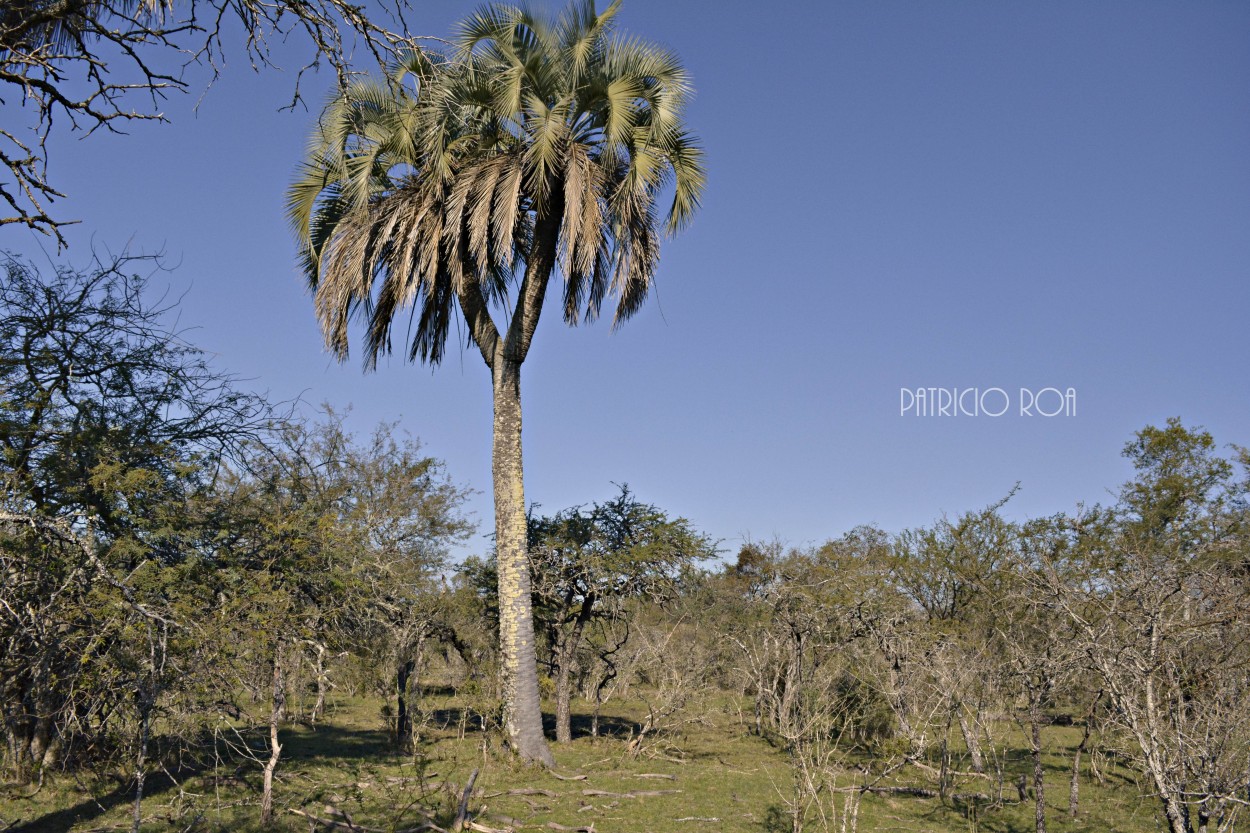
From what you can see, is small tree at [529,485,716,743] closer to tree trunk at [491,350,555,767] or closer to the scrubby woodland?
the scrubby woodland

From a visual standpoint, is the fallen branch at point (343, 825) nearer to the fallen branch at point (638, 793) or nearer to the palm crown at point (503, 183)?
the fallen branch at point (638, 793)

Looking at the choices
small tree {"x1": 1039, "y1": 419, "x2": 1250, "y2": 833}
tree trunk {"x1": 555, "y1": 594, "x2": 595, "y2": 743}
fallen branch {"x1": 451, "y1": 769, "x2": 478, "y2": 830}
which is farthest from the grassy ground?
small tree {"x1": 1039, "y1": 419, "x2": 1250, "y2": 833}

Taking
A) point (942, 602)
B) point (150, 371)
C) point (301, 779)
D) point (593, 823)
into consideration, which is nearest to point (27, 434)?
point (150, 371)

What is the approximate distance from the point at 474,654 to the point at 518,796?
8.98 metres

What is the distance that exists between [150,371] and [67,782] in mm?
5628

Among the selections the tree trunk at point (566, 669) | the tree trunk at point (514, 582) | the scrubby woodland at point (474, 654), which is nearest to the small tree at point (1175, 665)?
the scrubby woodland at point (474, 654)

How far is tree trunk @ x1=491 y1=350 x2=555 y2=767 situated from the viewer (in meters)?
13.8

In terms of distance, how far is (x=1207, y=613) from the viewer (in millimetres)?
9141

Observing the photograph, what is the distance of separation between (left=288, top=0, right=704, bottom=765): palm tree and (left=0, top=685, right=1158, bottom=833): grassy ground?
1.84 metres

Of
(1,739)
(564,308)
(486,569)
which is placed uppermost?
(564,308)

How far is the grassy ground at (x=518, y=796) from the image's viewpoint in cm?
969

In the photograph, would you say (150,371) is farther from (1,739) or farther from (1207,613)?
(1207,613)

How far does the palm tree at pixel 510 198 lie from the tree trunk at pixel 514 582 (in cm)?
2

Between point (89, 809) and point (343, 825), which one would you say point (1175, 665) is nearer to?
point (343, 825)
